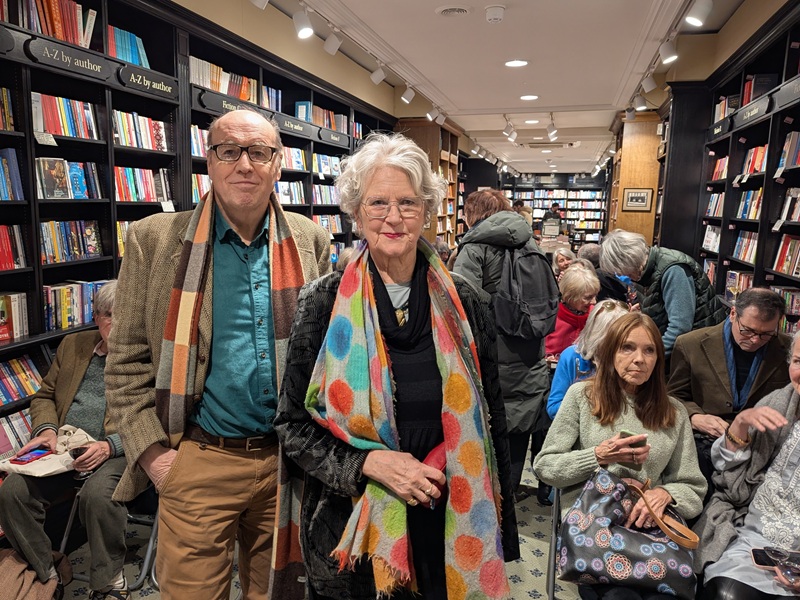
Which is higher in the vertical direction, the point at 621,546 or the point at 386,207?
the point at 386,207


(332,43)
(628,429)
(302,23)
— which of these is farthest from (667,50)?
(628,429)

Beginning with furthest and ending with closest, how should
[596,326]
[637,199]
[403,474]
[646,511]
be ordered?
[637,199] → [596,326] → [646,511] → [403,474]

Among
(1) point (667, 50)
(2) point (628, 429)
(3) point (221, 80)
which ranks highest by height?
(1) point (667, 50)

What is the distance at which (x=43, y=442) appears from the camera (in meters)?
2.33

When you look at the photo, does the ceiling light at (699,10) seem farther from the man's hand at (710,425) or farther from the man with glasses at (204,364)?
the man with glasses at (204,364)

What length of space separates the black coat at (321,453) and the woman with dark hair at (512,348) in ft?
4.98

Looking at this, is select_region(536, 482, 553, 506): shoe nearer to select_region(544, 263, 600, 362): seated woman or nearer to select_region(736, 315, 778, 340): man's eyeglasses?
select_region(544, 263, 600, 362): seated woman

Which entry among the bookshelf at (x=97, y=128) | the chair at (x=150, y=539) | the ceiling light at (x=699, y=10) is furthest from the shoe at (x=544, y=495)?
the ceiling light at (x=699, y=10)

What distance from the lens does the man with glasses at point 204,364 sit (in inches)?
57.4

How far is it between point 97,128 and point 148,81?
0.44 metres

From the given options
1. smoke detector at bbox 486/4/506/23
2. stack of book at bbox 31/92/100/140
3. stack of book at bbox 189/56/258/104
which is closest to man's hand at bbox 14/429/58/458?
stack of book at bbox 31/92/100/140

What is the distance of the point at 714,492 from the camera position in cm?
207

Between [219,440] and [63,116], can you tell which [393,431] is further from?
[63,116]

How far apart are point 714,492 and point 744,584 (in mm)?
378
